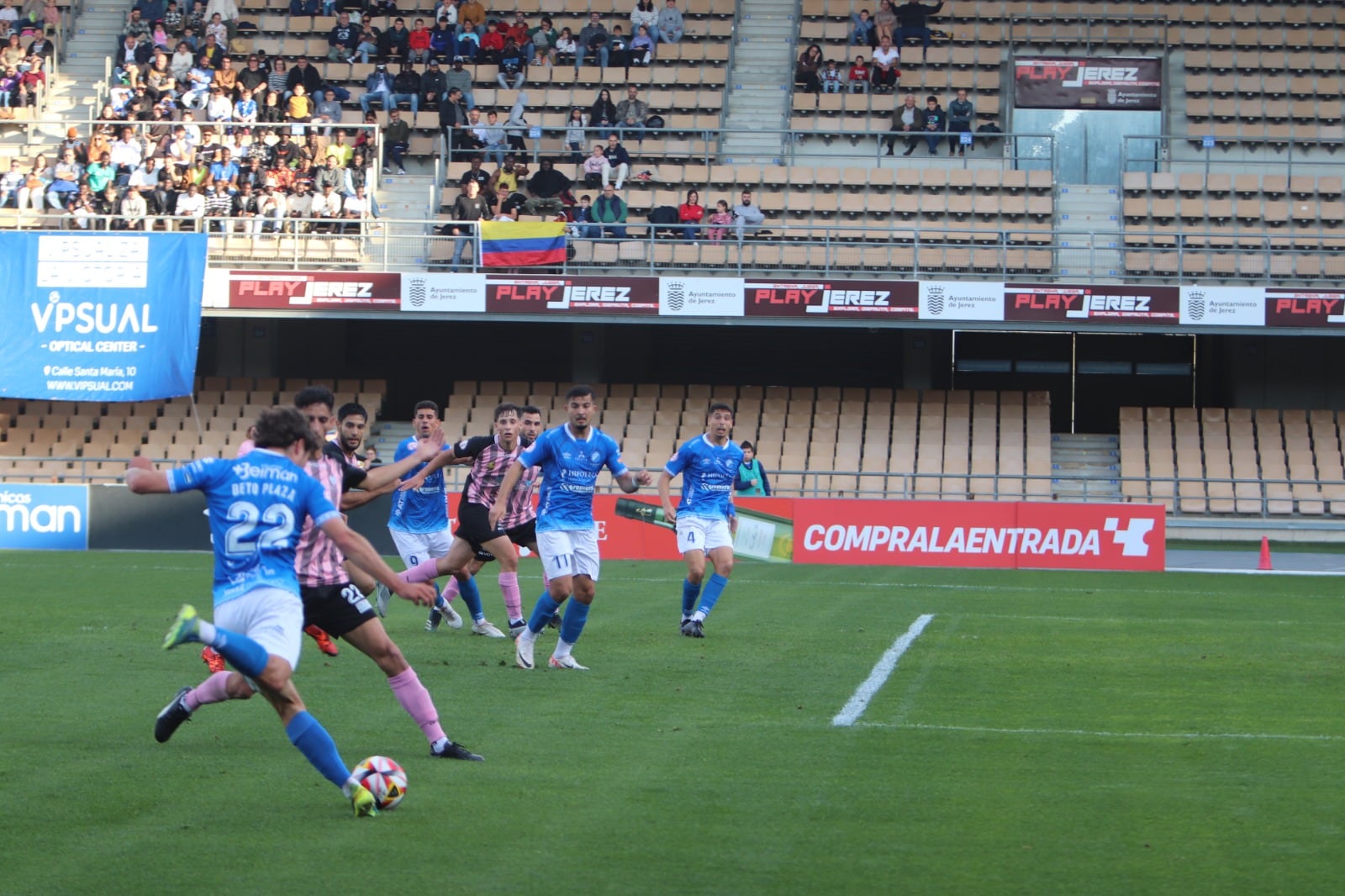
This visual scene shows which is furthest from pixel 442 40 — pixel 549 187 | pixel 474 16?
pixel 549 187

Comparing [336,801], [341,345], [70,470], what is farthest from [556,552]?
[341,345]

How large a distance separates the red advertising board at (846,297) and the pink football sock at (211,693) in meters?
21.7

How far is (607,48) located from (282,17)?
26.3 ft

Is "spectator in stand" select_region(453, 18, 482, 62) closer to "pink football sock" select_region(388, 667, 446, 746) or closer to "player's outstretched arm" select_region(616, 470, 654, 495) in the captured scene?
"player's outstretched arm" select_region(616, 470, 654, 495)

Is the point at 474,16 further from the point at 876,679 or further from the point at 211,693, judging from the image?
the point at 211,693

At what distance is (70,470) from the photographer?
100ft

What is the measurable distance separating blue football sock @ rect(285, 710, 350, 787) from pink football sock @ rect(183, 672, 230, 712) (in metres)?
0.92

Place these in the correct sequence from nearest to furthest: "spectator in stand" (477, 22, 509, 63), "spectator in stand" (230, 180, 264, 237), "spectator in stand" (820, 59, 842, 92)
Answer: "spectator in stand" (230, 180, 264, 237) → "spectator in stand" (820, 59, 842, 92) → "spectator in stand" (477, 22, 509, 63)

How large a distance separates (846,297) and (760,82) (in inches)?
352

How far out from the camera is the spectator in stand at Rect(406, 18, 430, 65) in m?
35.0

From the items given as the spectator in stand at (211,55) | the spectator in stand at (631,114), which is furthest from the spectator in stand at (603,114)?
the spectator in stand at (211,55)

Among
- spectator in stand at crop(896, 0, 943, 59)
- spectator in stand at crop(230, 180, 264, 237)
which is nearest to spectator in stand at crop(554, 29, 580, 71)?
spectator in stand at crop(896, 0, 943, 59)

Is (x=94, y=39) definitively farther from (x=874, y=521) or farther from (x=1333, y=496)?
(x=1333, y=496)

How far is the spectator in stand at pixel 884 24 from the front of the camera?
3547 centimetres
